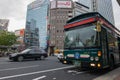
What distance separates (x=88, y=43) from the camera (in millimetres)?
9414

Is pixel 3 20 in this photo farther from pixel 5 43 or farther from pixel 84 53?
pixel 84 53

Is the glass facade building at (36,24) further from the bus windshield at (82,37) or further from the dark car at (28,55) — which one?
the bus windshield at (82,37)

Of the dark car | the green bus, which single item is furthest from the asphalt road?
the dark car

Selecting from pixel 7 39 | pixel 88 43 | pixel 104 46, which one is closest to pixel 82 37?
pixel 88 43

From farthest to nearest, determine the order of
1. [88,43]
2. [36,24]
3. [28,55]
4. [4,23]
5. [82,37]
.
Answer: [36,24]
[4,23]
[28,55]
[82,37]
[88,43]

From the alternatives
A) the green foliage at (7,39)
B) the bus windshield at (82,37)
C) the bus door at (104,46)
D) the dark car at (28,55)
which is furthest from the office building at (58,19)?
Answer: the bus door at (104,46)

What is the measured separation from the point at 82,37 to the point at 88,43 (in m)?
0.60

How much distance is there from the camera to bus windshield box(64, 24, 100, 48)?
923cm

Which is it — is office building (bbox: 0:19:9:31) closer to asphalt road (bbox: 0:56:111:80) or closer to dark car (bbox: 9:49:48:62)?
dark car (bbox: 9:49:48:62)

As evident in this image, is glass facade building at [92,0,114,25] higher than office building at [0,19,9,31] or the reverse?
higher

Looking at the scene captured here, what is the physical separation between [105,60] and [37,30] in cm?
13276

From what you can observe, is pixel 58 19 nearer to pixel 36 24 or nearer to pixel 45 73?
pixel 36 24

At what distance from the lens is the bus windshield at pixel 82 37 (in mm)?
9234

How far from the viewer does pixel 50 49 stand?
8800 centimetres
